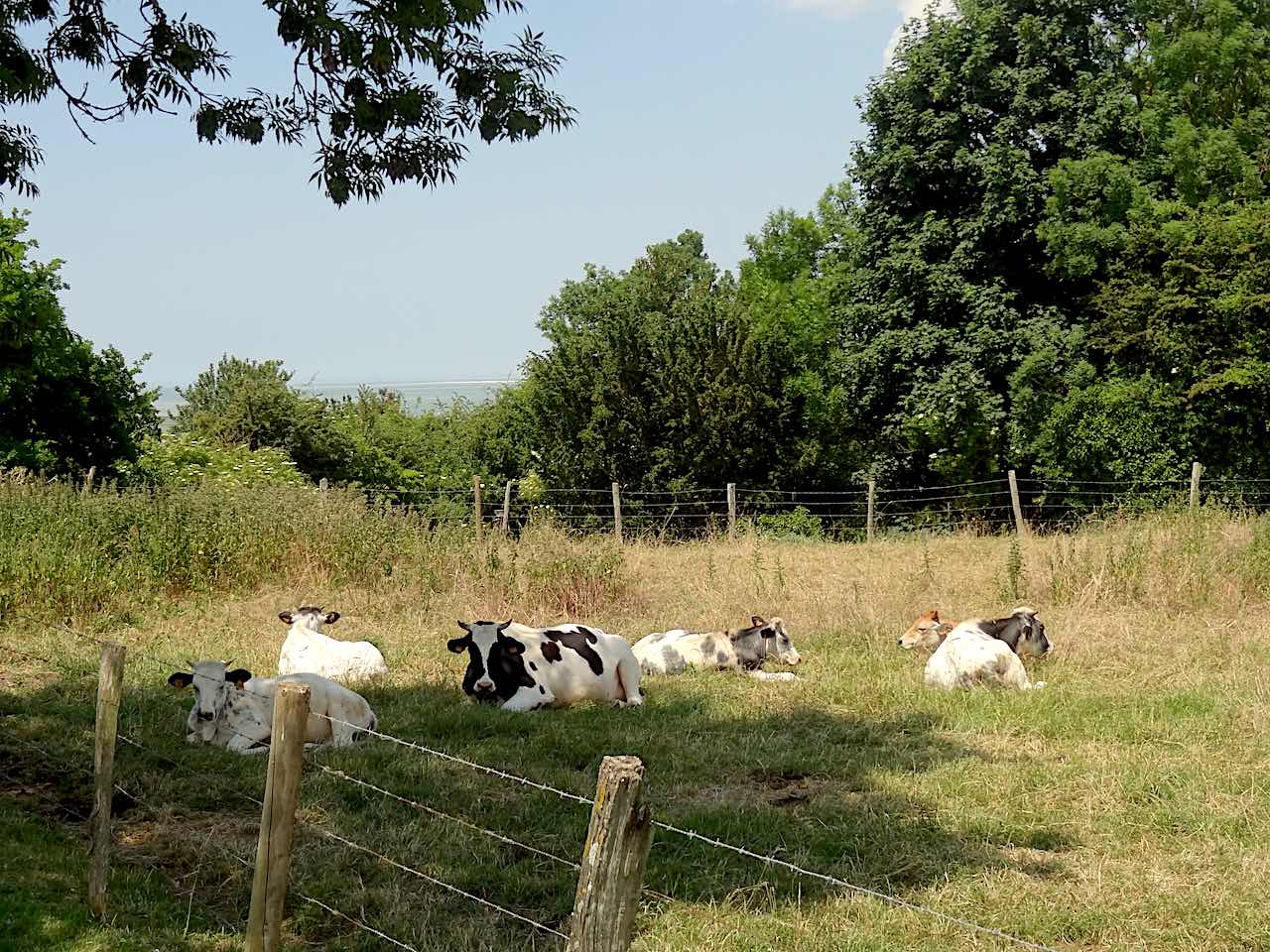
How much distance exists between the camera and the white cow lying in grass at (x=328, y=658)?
34.3 feet

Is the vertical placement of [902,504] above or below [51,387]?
below

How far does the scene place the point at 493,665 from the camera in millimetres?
9828

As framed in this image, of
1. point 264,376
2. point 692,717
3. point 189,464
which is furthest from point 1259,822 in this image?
point 264,376

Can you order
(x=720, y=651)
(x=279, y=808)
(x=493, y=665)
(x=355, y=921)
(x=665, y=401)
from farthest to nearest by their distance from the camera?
1. (x=665, y=401)
2. (x=720, y=651)
3. (x=493, y=665)
4. (x=355, y=921)
5. (x=279, y=808)

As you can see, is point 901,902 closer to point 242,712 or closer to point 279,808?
point 279,808

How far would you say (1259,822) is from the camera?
6.49m

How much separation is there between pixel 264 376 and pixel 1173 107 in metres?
34.7

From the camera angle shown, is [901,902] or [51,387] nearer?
[901,902]

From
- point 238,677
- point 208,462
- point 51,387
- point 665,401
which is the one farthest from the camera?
point 208,462

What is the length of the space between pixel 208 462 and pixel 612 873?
3591 cm

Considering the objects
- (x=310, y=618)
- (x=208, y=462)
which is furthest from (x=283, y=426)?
(x=310, y=618)

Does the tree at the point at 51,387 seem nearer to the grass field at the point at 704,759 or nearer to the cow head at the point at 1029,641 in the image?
the grass field at the point at 704,759

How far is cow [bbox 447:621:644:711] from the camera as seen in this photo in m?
9.75

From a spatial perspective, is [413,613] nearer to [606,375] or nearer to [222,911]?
[222,911]
